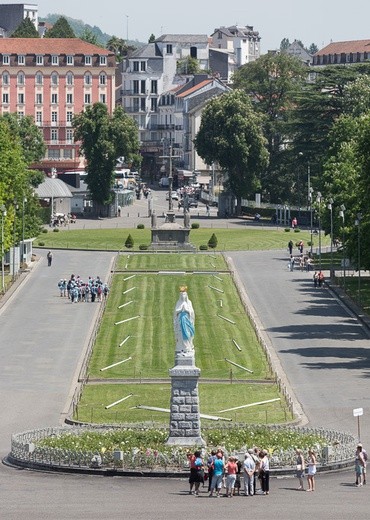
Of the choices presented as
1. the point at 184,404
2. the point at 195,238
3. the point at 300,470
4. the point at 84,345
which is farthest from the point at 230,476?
the point at 195,238

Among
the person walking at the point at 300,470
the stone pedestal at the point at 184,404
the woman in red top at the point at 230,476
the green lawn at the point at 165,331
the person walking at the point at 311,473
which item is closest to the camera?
the woman in red top at the point at 230,476

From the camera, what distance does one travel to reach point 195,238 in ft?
576

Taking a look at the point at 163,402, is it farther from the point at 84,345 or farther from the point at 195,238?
the point at 195,238

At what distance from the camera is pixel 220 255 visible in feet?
524

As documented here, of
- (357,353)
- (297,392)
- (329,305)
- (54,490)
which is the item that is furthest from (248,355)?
(54,490)

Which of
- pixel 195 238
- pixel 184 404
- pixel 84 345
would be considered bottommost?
pixel 84 345

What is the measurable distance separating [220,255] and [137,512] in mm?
98942

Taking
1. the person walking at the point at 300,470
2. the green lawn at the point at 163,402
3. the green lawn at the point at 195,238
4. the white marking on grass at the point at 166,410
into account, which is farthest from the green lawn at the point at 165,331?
the green lawn at the point at 195,238

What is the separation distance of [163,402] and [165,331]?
2565 cm

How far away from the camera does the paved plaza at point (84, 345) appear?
2451 inches

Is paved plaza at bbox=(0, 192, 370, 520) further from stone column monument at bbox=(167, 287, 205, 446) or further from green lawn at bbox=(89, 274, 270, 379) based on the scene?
stone column monument at bbox=(167, 287, 205, 446)

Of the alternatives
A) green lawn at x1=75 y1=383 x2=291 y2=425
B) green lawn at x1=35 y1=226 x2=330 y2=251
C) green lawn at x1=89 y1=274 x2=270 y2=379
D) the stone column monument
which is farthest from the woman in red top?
green lawn at x1=35 y1=226 x2=330 y2=251

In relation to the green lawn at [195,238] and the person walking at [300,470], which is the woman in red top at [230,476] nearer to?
the person walking at [300,470]

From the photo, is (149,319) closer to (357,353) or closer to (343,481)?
(357,353)
